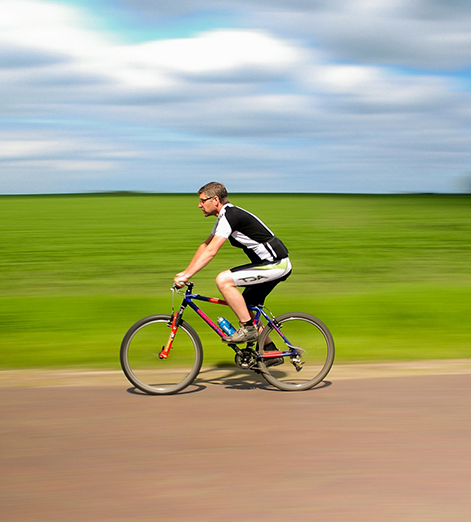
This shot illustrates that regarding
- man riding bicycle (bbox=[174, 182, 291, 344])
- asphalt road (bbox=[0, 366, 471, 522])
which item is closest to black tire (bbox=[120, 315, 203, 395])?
asphalt road (bbox=[0, 366, 471, 522])

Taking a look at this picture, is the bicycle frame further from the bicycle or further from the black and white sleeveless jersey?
the black and white sleeveless jersey

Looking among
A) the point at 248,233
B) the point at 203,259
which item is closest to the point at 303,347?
the point at 248,233

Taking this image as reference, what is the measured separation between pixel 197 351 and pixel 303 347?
1078mm

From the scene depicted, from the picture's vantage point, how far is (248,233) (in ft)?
21.2

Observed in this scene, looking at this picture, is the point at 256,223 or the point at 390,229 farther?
the point at 390,229

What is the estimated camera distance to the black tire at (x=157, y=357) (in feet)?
21.0

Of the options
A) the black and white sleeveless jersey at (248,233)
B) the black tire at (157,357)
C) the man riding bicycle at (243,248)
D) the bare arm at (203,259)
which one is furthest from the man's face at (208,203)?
the black tire at (157,357)

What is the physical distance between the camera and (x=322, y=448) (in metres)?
4.69

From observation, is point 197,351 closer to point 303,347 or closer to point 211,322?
point 211,322

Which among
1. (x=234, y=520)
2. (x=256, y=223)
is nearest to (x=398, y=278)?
(x=256, y=223)

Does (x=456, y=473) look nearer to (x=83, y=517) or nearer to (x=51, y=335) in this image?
(x=83, y=517)

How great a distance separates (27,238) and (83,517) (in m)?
30.7

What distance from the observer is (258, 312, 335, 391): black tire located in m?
6.62

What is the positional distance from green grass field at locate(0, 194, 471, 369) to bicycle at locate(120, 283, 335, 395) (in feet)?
4.20
